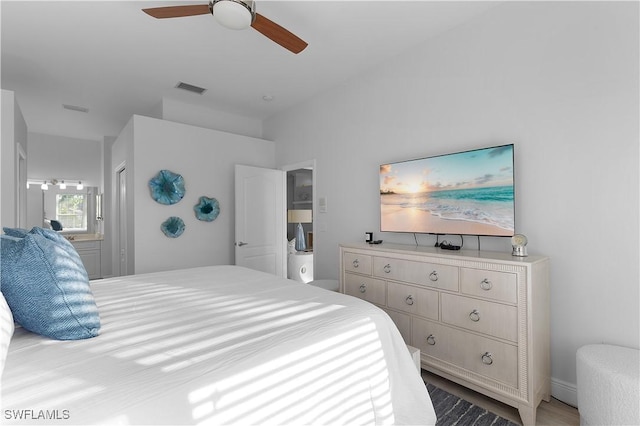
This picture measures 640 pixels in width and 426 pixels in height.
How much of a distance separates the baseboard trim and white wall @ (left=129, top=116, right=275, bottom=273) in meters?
3.68

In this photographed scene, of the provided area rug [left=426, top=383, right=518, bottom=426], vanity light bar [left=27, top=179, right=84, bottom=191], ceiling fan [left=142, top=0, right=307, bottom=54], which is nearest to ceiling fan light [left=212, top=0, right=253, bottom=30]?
ceiling fan [left=142, top=0, right=307, bottom=54]

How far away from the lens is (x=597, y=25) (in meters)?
1.89

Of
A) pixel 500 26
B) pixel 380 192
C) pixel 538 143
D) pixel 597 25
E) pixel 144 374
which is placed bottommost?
pixel 144 374

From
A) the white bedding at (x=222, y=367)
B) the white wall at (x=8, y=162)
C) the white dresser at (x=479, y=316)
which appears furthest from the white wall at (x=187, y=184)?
the white dresser at (x=479, y=316)

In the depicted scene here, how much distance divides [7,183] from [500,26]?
482 cm

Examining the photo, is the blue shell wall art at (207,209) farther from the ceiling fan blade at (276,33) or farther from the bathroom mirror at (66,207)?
the bathroom mirror at (66,207)

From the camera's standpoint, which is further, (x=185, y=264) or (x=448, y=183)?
(x=185, y=264)

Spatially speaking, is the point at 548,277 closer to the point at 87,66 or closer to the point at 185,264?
the point at 185,264

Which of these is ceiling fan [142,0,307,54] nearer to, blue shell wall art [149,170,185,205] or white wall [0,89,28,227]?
blue shell wall art [149,170,185,205]

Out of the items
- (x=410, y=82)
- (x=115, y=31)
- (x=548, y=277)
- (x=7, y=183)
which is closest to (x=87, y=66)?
(x=115, y=31)

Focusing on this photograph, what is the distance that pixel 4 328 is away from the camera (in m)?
0.93

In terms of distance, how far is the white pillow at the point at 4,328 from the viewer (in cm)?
88

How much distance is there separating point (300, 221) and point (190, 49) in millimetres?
3607

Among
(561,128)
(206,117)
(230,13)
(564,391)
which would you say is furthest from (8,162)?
(564,391)
